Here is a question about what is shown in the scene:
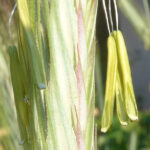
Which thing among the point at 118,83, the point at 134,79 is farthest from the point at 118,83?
the point at 134,79

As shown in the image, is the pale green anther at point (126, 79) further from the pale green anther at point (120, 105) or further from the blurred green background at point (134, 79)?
the blurred green background at point (134, 79)

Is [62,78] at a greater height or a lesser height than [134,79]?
greater

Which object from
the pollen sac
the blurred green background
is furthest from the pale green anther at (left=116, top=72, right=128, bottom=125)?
the blurred green background

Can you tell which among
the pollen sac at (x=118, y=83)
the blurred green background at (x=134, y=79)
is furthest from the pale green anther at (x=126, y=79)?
the blurred green background at (x=134, y=79)

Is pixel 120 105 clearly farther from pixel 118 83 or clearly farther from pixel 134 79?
pixel 134 79

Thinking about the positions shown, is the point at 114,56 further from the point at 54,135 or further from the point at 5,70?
the point at 5,70

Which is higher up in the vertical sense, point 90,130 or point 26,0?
point 26,0

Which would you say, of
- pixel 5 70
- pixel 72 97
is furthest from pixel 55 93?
pixel 5 70

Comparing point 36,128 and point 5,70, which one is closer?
point 36,128
